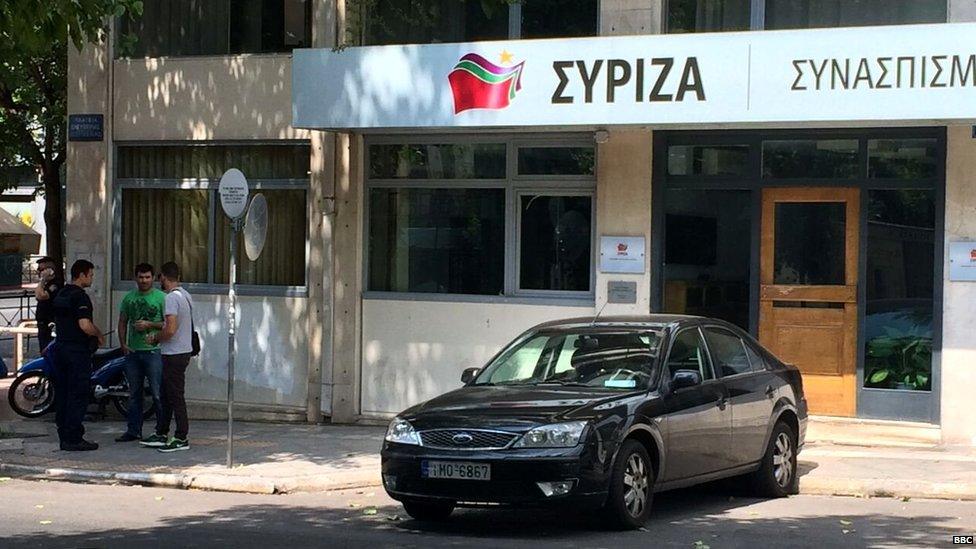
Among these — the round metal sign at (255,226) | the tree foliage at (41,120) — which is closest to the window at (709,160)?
the round metal sign at (255,226)

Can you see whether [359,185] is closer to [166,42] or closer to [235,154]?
[235,154]

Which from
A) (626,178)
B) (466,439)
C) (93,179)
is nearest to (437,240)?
(626,178)

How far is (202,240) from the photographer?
1759cm

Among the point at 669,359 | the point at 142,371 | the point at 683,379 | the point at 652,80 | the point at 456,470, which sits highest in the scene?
the point at 652,80

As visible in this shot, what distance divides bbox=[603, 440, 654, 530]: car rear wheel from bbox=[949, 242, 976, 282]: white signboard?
18.4 ft

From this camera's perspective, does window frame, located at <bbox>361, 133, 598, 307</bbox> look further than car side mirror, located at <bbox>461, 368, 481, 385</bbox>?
Yes

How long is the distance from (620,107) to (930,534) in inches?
230

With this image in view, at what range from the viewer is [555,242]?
15758 mm

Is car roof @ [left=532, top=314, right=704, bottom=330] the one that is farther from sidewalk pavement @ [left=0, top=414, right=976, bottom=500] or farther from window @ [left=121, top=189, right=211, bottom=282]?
window @ [left=121, top=189, right=211, bottom=282]

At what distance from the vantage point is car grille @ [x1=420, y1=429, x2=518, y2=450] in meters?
9.28

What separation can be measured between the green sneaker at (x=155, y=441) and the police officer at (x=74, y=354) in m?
0.51

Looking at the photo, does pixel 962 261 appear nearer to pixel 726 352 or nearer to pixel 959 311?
pixel 959 311

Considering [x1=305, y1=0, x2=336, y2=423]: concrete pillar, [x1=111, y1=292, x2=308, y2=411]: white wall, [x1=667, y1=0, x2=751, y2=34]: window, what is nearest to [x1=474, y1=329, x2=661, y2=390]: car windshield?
[x1=667, y1=0, x2=751, y2=34]: window

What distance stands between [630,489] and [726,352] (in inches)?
81.7
